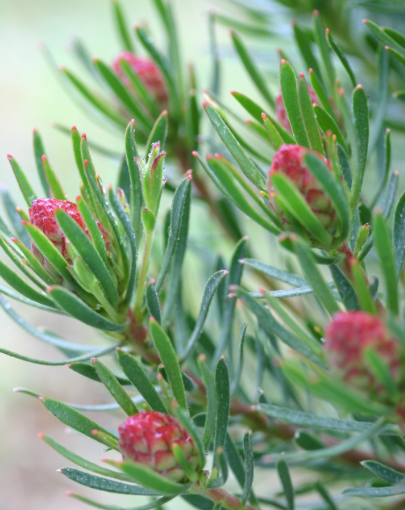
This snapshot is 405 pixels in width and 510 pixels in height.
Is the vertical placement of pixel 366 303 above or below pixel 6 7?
below

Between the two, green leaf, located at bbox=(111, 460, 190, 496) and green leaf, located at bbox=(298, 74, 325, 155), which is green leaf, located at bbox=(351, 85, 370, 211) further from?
green leaf, located at bbox=(111, 460, 190, 496)

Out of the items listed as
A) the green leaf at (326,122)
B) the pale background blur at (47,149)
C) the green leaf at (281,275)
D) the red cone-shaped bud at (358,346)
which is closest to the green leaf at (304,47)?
the green leaf at (326,122)

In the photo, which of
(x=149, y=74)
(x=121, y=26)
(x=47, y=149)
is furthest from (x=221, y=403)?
(x=47, y=149)

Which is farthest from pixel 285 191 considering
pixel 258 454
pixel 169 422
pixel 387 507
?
pixel 387 507

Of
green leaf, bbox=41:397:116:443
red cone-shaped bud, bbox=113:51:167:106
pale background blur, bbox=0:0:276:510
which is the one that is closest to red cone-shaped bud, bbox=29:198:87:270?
green leaf, bbox=41:397:116:443

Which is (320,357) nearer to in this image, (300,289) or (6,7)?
(300,289)
